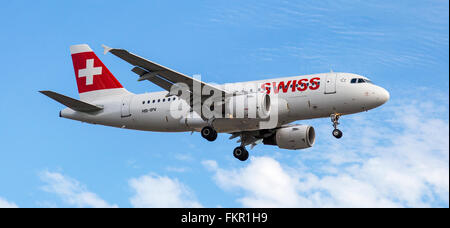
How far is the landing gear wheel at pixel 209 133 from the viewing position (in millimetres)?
35656

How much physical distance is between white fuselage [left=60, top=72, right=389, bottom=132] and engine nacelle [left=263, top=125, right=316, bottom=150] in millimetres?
2469

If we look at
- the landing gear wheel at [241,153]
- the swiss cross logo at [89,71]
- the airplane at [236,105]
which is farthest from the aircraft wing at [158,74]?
the swiss cross logo at [89,71]

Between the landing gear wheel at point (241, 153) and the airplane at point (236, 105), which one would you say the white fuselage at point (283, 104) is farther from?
the landing gear wheel at point (241, 153)

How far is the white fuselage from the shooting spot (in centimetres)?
3453

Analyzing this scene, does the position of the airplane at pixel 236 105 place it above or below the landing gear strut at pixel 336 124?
above

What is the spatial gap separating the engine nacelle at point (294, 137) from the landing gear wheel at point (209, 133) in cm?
558

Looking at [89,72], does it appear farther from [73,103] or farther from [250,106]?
[250,106]

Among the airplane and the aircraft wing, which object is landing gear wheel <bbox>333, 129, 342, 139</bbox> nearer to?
the airplane

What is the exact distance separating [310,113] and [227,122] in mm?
4676

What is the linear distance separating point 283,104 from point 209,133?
4352mm

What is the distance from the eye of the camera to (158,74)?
33.8 m

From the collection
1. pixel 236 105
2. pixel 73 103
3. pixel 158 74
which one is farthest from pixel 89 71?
pixel 236 105

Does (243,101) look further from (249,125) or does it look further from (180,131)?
(180,131)

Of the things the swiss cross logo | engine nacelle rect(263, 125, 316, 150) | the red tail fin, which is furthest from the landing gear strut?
the swiss cross logo
